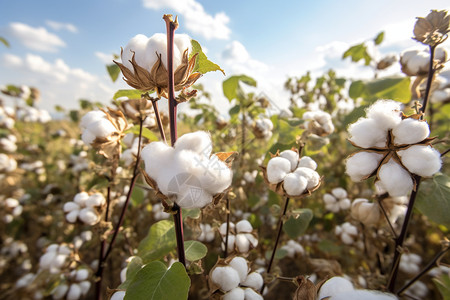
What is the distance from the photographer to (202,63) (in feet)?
2.12

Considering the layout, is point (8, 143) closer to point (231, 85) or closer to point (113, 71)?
point (113, 71)

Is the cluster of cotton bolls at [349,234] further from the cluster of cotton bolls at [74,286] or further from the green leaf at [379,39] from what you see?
the cluster of cotton bolls at [74,286]

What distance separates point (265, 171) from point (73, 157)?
275cm

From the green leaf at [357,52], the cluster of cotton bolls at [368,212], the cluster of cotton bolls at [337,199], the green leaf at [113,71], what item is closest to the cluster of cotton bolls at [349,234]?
the cluster of cotton bolls at [337,199]

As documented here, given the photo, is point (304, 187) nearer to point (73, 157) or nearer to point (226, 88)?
point (226, 88)

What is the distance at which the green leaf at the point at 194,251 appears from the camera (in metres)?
0.76

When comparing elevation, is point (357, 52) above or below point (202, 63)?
above

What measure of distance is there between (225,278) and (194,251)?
5.2 inches

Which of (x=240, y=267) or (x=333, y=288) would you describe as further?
(x=240, y=267)

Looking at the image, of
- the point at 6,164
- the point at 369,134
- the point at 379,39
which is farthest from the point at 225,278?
the point at 6,164

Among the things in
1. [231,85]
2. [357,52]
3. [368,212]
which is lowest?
[368,212]

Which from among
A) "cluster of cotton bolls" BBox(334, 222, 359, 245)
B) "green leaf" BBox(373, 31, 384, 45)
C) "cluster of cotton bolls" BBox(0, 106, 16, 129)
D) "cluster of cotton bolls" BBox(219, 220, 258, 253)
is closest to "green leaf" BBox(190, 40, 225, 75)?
"cluster of cotton bolls" BBox(219, 220, 258, 253)

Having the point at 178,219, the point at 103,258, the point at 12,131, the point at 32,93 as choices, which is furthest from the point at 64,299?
the point at 32,93

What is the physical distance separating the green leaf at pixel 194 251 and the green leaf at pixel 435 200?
0.77 m
